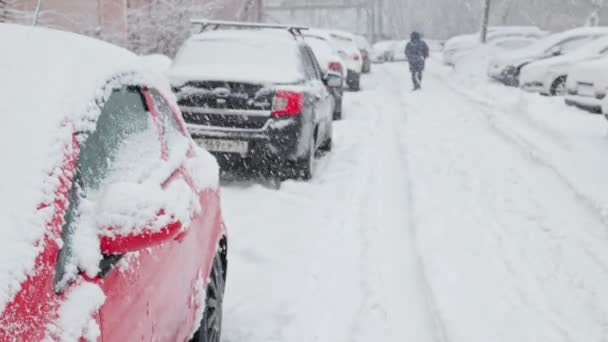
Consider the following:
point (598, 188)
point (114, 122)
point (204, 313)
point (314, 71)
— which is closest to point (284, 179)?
point (314, 71)

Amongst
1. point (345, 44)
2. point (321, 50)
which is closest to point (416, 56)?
point (345, 44)

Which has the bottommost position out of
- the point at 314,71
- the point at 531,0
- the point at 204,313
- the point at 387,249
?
the point at 387,249

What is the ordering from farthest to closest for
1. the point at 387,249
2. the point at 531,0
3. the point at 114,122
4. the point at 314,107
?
the point at 531,0 → the point at 314,107 → the point at 387,249 → the point at 114,122

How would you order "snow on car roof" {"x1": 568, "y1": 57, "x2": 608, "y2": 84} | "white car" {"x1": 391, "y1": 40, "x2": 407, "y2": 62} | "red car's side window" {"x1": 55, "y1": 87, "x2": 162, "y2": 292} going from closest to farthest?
"red car's side window" {"x1": 55, "y1": 87, "x2": 162, "y2": 292}
"snow on car roof" {"x1": 568, "y1": 57, "x2": 608, "y2": 84}
"white car" {"x1": 391, "y1": 40, "x2": 407, "y2": 62}

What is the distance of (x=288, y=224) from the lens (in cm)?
612

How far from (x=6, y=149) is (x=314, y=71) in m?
6.86

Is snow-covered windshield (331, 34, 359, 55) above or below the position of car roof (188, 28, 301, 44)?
below

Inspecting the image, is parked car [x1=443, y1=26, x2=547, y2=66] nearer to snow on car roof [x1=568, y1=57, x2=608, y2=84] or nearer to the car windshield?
the car windshield

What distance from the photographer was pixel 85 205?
1998mm

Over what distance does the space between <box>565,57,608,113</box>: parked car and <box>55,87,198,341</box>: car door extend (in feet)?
33.4

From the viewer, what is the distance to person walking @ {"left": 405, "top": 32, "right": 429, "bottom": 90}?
65.6 feet

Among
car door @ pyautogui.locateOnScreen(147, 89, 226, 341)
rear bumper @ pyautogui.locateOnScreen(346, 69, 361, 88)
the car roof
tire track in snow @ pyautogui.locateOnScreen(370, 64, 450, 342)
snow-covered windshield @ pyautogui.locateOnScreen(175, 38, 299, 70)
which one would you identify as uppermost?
the car roof

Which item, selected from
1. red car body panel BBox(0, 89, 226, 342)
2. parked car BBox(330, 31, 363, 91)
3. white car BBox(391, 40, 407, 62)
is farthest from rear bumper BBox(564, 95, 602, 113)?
white car BBox(391, 40, 407, 62)

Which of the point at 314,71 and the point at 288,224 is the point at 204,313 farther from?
the point at 314,71
